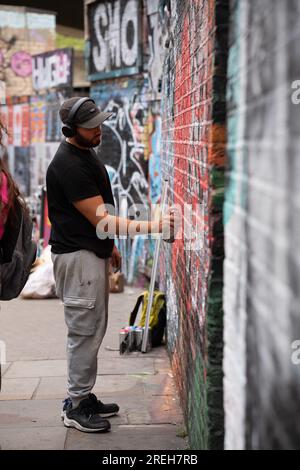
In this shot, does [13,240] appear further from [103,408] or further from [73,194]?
[103,408]

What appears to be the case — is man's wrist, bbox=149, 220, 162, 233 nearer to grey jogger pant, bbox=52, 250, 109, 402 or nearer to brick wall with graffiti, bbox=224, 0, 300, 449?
grey jogger pant, bbox=52, 250, 109, 402

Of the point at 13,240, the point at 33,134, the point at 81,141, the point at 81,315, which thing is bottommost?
the point at 81,315

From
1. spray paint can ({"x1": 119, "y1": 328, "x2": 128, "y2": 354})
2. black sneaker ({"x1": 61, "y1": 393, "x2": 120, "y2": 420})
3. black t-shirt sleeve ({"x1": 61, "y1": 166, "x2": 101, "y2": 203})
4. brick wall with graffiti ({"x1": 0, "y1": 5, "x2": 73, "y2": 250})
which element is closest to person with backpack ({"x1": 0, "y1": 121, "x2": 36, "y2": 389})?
black t-shirt sleeve ({"x1": 61, "y1": 166, "x2": 101, "y2": 203})

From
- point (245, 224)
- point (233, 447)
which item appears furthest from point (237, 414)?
point (245, 224)

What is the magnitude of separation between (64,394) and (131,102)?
6330mm

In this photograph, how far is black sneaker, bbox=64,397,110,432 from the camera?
16.3ft

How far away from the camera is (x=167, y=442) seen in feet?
15.6

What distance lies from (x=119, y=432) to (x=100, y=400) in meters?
0.74

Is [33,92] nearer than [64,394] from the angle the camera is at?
No

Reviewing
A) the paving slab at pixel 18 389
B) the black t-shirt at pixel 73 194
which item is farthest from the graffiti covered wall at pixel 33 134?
the black t-shirt at pixel 73 194

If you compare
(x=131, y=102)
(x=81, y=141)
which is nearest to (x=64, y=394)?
(x=81, y=141)

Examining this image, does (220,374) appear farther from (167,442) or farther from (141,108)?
(141,108)

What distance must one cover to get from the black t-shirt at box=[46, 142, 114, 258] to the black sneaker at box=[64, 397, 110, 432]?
3.18 ft

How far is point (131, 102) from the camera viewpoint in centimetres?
1144
